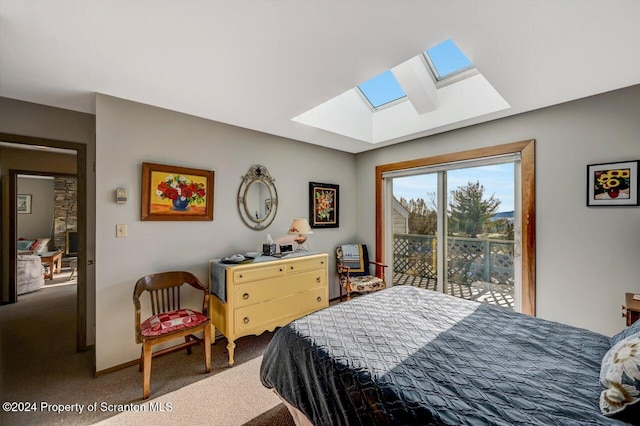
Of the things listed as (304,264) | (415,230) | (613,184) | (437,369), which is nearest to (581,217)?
(613,184)

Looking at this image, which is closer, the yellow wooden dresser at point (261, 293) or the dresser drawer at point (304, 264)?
the yellow wooden dresser at point (261, 293)

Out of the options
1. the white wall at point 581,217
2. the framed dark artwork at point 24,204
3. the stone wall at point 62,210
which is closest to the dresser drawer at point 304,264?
the white wall at point 581,217

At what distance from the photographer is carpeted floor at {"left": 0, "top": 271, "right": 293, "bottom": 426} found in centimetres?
184

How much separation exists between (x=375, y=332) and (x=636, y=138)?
2.71 meters

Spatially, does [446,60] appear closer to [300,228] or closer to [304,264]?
[300,228]

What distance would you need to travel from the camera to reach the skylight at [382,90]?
10.7 feet

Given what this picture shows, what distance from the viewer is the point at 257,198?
334 cm

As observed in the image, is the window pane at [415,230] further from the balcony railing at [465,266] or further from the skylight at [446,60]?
the skylight at [446,60]

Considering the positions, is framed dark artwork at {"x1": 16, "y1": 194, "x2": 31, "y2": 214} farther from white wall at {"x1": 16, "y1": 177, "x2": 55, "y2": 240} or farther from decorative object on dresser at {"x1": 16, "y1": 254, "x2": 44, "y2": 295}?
decorative object on dresser at {"x1": 16, "y1": 254, "x2": 44, "y2": 295}

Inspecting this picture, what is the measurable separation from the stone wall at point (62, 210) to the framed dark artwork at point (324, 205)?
707 cm

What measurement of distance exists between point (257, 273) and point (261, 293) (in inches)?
8.6

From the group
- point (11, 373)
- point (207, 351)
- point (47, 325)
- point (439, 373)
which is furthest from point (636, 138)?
point (47, 325)

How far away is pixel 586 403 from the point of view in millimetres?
1018

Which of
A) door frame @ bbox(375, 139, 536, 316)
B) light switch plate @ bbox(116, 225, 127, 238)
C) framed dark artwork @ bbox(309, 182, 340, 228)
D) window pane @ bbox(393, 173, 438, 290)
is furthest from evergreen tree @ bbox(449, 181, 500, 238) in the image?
light switch plate @ bbox(116, 225, 127, 238)
